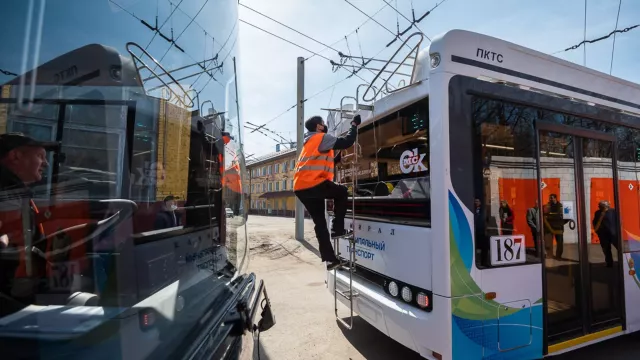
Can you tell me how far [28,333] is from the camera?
39.0 inches

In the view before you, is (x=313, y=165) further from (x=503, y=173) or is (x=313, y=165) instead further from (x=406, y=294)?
(x=503, y=173)

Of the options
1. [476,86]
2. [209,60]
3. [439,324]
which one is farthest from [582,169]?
[209,60]

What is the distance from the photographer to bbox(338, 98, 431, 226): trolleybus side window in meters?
2.84

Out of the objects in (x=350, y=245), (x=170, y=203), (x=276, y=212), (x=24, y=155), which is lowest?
(x=276, y=212)

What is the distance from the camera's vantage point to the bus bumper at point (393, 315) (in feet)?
8.63

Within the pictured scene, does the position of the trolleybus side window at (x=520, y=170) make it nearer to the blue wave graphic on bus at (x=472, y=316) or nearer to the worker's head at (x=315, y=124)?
the blue wave graphic on bus at (x=472, y=316)

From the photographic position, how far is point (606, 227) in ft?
11.5

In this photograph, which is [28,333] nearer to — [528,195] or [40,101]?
[40,101]

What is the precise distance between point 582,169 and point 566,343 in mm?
1720

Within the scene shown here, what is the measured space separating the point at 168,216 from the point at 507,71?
296cm

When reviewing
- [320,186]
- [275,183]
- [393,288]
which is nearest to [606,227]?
[393,288]

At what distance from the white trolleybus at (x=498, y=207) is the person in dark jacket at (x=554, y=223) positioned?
2 cm

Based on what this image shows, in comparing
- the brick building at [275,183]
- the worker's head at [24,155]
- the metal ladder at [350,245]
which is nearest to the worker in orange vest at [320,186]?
the metal ladder at [350,245]

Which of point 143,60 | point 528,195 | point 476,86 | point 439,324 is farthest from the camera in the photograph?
point 528,195
